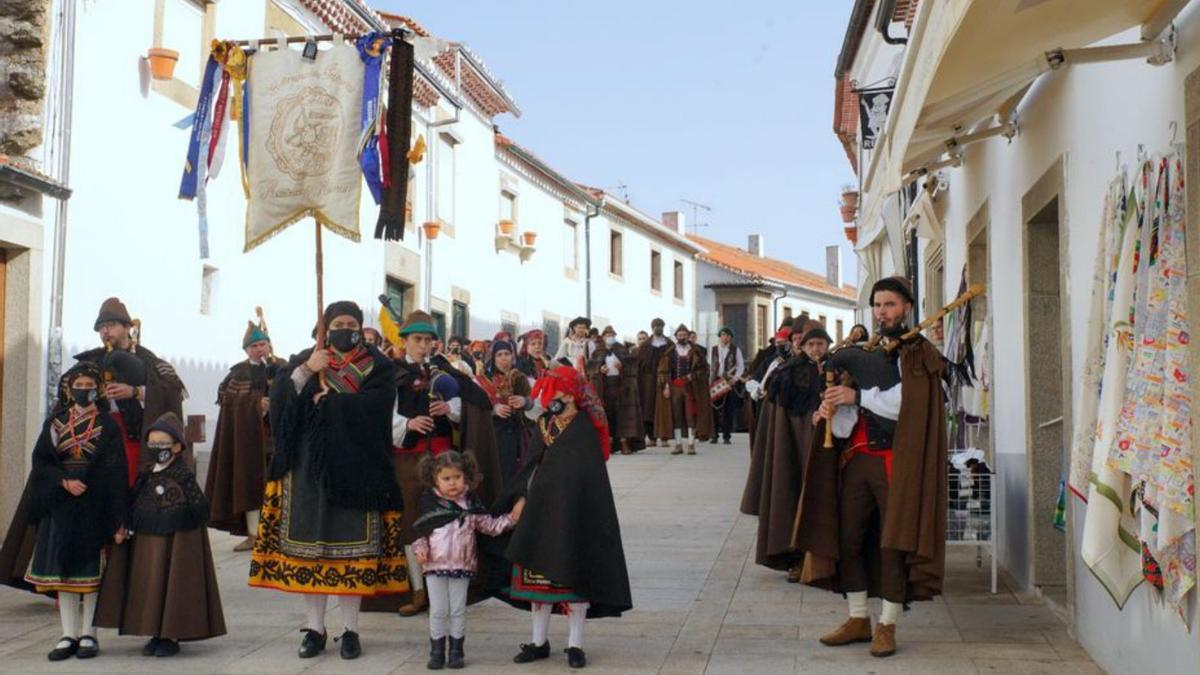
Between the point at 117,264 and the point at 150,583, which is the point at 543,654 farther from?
the point at 117,264

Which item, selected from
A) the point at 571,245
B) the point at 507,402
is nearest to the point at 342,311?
the point at 507,402

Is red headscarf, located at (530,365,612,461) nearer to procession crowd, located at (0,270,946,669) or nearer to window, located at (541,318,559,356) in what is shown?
procession crowd, located at (0,270,946,669)

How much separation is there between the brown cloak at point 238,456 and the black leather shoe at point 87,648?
3445mm

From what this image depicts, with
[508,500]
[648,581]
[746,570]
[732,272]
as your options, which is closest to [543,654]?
[508,500]

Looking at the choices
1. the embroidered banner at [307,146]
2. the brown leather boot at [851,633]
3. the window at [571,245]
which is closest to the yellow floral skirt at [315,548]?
the embroidered banner at [307,146]

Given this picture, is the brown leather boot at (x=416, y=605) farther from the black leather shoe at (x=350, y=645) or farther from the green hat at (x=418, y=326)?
the green hat at (x=418, y=326)

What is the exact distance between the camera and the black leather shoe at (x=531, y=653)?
6.66 meters

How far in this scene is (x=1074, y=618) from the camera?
6.82m

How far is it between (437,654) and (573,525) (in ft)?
2.74

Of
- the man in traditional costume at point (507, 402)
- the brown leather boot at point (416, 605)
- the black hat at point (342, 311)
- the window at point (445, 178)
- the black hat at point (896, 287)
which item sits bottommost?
the brown leather boot at point (416, 605)

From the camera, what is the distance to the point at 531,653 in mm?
6672

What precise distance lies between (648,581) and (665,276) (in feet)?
113

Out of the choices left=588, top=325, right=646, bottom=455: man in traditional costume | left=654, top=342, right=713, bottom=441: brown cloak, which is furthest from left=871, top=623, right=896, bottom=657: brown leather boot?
left=654, top=342, right=713, bottom=441: brown cloak

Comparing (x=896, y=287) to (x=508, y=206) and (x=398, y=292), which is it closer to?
(x=398, y=292)
